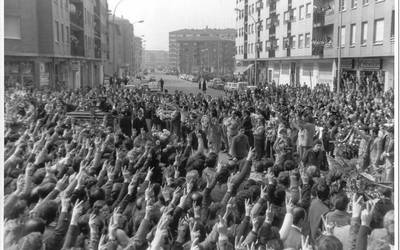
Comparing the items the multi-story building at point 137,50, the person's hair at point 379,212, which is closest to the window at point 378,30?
the multi-story building at point 137,50

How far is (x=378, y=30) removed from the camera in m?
11.4

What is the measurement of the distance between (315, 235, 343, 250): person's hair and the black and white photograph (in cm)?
1

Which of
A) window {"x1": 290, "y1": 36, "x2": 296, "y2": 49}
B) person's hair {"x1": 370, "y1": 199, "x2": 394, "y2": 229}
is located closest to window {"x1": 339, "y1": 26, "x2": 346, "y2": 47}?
window {"x1": 290, "y1": 36, "x2": 296, "y2": 49}

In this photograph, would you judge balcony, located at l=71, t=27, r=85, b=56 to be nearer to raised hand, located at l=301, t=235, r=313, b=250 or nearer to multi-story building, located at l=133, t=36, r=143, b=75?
multi-story building, located at l=133, t=36, r=143, b=75

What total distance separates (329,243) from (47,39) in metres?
10.6

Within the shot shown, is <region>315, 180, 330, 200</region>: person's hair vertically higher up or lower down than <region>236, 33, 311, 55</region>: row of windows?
lower down

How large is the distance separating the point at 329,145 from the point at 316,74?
11.2 ft

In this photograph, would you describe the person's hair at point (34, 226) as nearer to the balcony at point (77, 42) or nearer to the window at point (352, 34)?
the window at point (352, 34)

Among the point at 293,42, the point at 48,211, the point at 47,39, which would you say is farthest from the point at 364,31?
the point at 48,211

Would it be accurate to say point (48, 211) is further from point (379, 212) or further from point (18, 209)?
point (379, 212)

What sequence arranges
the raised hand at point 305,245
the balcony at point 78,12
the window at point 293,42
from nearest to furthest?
the raised hand at point 305,245
the window at point 293,42
the balcony at point 78,12

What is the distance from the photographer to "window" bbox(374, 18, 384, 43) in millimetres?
10633

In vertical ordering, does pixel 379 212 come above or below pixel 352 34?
below

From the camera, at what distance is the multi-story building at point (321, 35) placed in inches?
388
